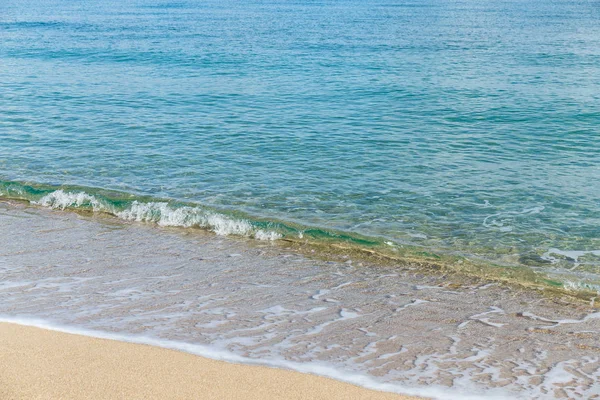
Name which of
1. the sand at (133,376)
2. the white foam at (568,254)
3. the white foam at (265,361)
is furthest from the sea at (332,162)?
the sand at (133,376)

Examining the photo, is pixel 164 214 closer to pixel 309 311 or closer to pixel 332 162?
pixel 309 311

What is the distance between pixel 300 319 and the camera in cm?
742

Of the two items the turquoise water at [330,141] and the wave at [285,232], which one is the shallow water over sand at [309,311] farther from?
the turquoise water at [330,141]

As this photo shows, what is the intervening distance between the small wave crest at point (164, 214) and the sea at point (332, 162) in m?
0.04

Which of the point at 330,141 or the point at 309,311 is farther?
the point at 330,141

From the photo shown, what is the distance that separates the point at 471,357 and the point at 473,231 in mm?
4533

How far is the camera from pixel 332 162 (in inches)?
583

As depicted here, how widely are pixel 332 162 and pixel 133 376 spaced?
9.69 metres

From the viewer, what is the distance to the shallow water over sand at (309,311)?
6277mm

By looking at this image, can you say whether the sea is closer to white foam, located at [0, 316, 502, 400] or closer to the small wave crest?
the small wave crest

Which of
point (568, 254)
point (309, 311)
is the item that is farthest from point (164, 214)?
point (568, 254)

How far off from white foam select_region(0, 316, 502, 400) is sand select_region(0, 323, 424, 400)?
Answer: 0.13m

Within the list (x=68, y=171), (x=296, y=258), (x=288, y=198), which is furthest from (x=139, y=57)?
(x=296, y=258)

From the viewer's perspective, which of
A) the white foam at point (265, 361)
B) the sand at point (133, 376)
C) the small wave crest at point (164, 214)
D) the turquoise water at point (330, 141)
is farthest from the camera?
the turquoise water at point (330, 141)
